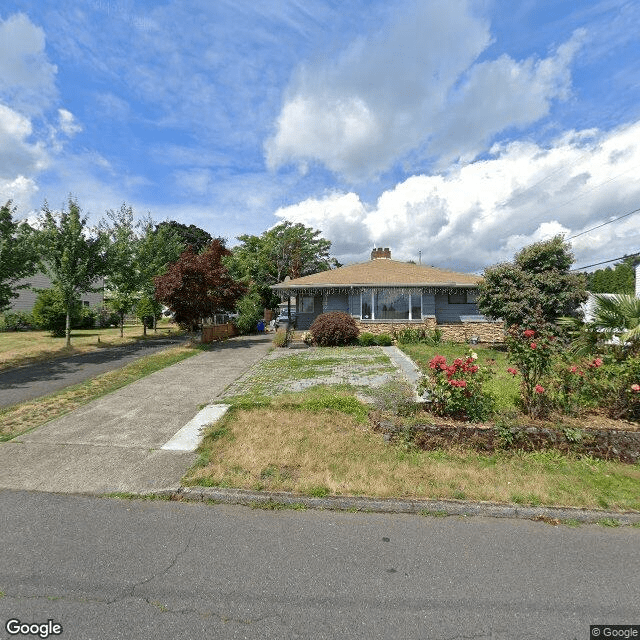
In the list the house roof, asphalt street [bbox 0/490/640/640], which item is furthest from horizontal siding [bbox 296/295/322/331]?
asphalt street [bbox 0/490/640/640]

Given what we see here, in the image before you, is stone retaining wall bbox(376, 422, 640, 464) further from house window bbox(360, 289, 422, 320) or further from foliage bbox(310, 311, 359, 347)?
house window bbox(360, 289, 422, 320)

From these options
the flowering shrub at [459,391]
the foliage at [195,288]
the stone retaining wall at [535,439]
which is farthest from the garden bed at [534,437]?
the foliage at [195,288]

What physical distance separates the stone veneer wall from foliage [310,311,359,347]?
151 cm

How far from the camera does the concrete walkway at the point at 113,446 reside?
4.37 metres

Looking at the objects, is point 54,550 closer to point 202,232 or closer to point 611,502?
point 611,502

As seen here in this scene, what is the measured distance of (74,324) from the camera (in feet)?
83.6

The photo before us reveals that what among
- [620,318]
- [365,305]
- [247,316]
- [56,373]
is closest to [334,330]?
[365,305]

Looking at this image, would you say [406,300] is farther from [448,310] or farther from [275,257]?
[275,257]

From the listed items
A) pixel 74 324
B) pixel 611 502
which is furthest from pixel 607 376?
pixel 74 324

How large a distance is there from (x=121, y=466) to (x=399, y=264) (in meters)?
18.7

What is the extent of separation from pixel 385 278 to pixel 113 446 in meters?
14.8

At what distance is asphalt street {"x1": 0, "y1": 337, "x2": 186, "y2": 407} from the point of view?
8.65 metres

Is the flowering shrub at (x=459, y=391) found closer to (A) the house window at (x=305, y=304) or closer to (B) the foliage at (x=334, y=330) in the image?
(B) the foliage at (x=334, y=330)

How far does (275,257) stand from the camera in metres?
33.6
